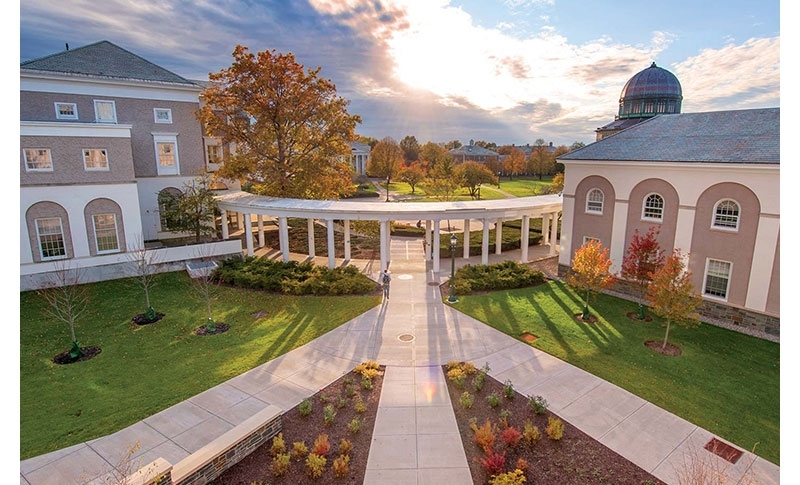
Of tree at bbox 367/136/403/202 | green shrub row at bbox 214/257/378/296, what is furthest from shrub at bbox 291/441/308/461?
tree at bbox 367/136/403/202

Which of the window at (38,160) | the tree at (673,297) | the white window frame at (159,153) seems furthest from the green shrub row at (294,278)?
the tree at (673,297)

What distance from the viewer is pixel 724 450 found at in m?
10.8

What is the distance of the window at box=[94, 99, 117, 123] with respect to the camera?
1156 inches

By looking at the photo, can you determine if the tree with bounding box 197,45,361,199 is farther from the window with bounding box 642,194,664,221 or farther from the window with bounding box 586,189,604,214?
the window with bounding box 642,194,664,221

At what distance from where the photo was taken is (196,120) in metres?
32.7

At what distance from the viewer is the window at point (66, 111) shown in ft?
92.8

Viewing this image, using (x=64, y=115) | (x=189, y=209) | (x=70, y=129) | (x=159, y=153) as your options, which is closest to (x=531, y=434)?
(x=189, y=209)

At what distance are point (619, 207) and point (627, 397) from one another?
12581 millimetres

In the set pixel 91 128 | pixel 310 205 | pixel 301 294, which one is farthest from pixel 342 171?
pixel 91 128

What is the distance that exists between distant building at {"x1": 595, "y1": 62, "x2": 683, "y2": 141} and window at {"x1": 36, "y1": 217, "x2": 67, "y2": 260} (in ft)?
154

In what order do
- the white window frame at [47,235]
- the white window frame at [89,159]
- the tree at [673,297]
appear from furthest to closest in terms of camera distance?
1. the white window frame at [89,159]
2. the white window frame at [47,235]
3. the tree at [673,297]

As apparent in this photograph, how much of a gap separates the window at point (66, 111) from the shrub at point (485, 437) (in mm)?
33242

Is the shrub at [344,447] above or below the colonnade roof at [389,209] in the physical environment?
below

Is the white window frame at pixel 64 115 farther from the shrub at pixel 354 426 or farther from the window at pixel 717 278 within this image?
the window at pixel 717 278
